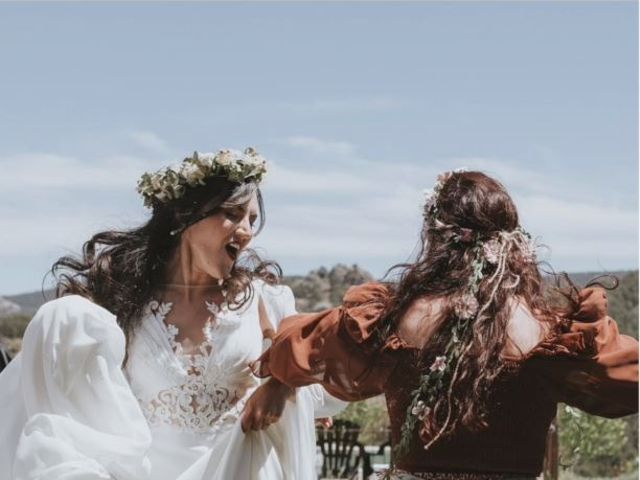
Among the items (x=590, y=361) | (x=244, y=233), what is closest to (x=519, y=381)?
(x=590, y=361)

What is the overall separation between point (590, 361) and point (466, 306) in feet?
1.26

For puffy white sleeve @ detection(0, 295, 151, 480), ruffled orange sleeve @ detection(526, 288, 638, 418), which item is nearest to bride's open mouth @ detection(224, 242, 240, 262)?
puffy white sleeve @ detection(0, 295, 151, 480)

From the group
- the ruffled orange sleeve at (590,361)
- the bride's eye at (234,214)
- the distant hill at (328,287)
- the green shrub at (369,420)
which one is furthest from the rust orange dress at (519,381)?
the distant hill at (328,287)

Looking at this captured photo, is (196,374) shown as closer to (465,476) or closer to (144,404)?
(144,404)

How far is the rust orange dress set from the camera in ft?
12.2

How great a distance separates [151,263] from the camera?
16.8 feet

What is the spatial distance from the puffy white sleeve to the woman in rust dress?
1050mm

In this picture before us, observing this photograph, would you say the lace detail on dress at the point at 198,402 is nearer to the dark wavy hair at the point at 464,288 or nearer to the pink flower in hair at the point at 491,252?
the dark wavy hair at the point at 464,288

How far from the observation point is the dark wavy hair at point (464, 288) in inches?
146

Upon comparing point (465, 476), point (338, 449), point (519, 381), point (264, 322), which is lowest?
point (338, 449)

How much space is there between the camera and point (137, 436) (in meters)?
4.59

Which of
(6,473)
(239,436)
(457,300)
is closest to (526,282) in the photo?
(457,300)

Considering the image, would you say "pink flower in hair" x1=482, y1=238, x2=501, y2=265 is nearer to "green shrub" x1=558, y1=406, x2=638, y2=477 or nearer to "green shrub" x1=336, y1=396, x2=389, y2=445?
"green shrub" x1=336, y1=396, x2=389, y2=445

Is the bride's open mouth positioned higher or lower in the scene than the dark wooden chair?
higher
